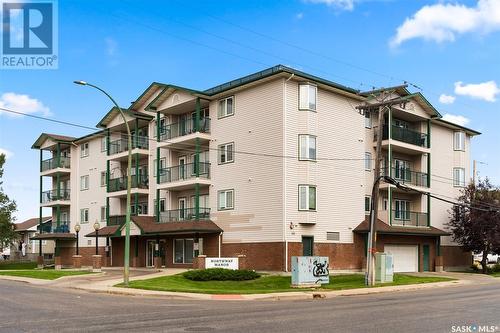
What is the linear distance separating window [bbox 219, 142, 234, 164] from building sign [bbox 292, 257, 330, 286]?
13042 millimetres

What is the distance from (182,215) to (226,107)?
28.3ft

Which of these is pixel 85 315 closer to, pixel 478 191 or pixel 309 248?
pixel 309 248

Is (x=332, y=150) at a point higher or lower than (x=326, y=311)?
higher

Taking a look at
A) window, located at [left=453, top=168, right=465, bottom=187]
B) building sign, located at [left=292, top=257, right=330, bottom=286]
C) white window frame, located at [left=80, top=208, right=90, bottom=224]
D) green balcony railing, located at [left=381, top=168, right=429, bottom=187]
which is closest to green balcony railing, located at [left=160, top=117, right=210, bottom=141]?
green balcony railing, located at [left=381, top=168, right=429, bottom=187]

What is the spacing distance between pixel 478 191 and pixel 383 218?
29.5 feet

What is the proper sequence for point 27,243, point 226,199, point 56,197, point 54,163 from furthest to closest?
point 27,243
point 54,163
point 56,197
point 226,199

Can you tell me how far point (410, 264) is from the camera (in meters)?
44.9

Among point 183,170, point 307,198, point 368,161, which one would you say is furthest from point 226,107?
point 368,161

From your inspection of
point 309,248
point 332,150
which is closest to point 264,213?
point 309,248

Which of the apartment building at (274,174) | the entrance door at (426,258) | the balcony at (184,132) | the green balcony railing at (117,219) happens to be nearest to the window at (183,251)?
the apartment building at (274,174)

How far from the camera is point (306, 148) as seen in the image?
3734 cm

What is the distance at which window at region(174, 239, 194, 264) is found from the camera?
138ft

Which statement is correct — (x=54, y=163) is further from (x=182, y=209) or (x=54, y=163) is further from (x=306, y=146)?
(x=306, y=146)

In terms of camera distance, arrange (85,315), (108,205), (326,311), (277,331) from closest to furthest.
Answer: (277,331), (85,315), (326,311), (108,205)
